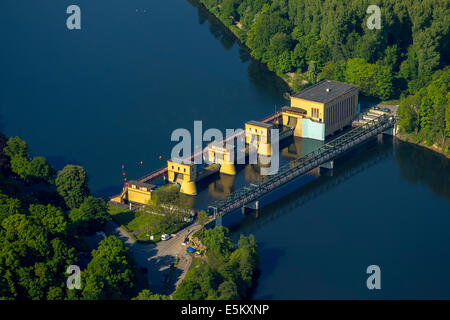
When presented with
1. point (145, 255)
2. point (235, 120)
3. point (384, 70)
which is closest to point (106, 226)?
point (145, 255)

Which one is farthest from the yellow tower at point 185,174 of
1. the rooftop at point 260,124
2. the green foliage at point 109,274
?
the green foliage at point 109,274

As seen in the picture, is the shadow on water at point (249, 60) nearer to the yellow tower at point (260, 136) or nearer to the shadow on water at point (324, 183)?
the shadow on water at point (324, 183)

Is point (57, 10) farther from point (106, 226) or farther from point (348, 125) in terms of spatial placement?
point (106, 226)

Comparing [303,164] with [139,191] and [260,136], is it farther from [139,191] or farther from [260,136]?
[139,191]

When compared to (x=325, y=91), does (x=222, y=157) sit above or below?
below

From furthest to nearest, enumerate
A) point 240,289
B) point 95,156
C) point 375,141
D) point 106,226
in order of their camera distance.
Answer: point 375,141 < point 95,156 < point 106,226 < point 240,289

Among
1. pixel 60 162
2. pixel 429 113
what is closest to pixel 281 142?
pixel 429 113
